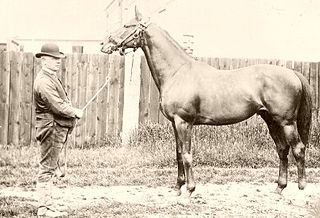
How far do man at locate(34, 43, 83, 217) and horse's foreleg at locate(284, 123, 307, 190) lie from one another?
10.3ft

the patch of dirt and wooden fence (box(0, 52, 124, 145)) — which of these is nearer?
the patch of dirt

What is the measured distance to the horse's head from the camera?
7.73 meters

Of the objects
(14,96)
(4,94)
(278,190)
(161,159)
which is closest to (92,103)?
(14,96)

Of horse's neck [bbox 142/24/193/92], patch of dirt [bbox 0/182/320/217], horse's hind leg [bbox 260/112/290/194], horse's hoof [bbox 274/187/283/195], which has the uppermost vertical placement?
horse's neck [bbox 142/24/193/92]

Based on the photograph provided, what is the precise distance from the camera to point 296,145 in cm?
782

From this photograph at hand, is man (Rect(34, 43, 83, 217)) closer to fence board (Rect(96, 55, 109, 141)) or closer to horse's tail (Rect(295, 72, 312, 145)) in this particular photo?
horse's tail (Rect(295, 72, 312, 145))

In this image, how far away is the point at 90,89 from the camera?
1177 centimetres

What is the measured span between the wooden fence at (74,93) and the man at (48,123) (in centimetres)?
499

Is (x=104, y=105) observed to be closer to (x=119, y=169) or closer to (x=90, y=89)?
(x=90, y=89)

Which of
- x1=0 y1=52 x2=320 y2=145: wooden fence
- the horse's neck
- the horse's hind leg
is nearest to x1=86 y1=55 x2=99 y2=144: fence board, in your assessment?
x1=0 y1=52 x2=320 y2=145: wooden fence

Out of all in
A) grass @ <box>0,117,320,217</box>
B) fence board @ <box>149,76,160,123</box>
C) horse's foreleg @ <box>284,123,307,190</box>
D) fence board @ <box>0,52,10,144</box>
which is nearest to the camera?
horse's foreleg @ <box>284,123,307,190</box>

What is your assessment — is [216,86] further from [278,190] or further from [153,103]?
[153,103]

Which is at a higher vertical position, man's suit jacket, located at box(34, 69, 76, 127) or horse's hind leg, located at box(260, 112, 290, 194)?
man's suit jacket, located at box(34, 69, 76, 127)

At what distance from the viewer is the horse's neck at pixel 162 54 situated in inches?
305
